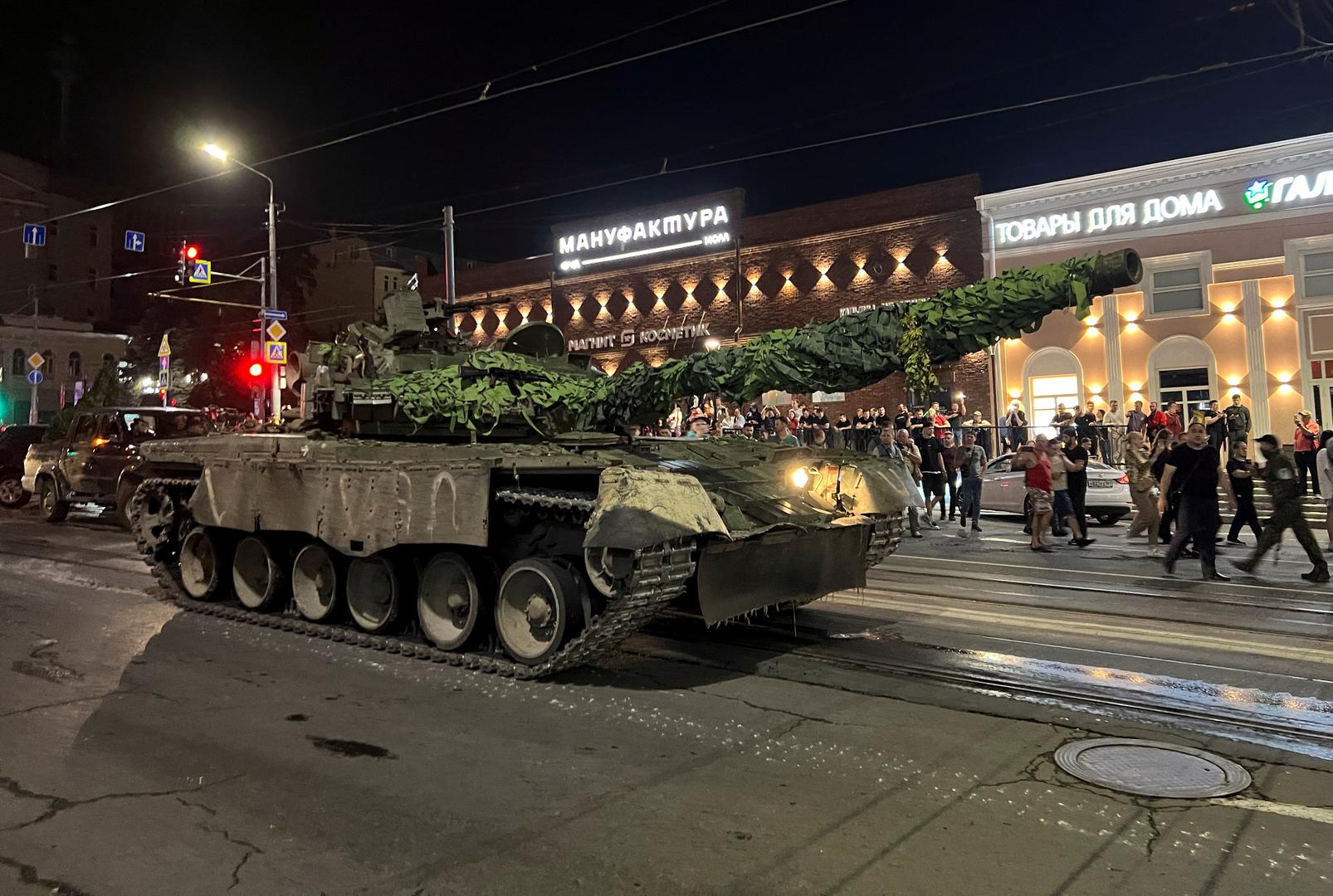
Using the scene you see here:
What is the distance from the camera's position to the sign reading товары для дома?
21391 mm

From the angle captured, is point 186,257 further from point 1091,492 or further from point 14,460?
point 1091,492

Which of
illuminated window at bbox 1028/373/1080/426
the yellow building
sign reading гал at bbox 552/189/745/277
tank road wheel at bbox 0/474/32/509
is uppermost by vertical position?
sign reading гал at bbox 552/189/745/277

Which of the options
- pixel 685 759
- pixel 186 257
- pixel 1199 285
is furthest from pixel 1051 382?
pixel 685 759

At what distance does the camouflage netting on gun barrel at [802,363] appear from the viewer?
544cm

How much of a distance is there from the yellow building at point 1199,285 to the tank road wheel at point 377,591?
59.7 ft

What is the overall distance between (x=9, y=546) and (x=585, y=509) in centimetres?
1270

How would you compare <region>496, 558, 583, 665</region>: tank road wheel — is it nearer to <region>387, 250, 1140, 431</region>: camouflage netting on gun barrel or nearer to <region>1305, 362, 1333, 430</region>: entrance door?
<region>387, 250, 1140, 431</region>: camouflage netting on gun barrel

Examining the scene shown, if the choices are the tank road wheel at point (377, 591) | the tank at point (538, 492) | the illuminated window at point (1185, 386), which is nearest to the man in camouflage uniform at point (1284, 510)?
the tank at point (538, 492)

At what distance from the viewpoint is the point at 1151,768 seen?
15.5ft

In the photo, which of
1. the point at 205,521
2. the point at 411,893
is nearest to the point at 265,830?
the point at 411,893

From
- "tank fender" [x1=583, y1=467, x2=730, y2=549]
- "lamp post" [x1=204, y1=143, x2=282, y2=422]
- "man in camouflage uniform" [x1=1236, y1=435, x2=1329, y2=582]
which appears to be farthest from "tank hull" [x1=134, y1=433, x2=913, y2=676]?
"lamp post" [x1=204, y1=143, x2=282, y2=422]

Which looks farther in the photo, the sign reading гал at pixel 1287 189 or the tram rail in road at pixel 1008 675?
the sign reading гал at pixel 1287 189

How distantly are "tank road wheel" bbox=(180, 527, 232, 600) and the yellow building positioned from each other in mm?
18804

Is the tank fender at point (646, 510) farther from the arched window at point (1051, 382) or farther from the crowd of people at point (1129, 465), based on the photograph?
the arched window at point (1051, 382)
